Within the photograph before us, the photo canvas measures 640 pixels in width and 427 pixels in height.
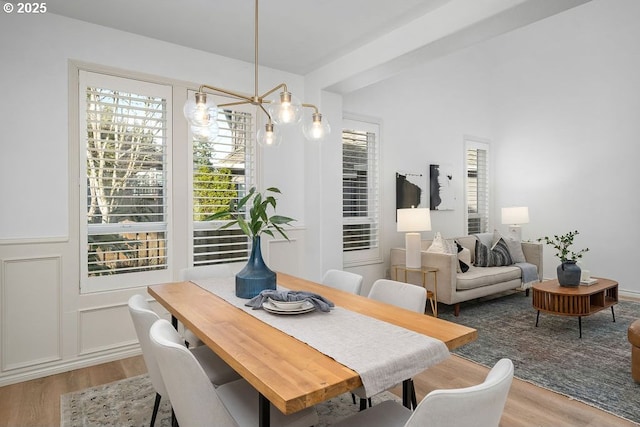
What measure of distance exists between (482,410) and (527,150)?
6462 mm

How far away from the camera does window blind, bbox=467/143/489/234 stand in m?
6.34

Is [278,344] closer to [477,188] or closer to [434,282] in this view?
[434,282]

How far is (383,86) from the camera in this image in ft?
16.5

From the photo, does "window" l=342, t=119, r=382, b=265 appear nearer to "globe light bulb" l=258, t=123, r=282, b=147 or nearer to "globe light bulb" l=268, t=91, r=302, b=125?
"globe light bulb" l=258, t=123, r=282, b=147

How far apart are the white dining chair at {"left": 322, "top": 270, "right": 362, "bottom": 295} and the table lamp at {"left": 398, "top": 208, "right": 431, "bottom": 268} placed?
1846 millimetres

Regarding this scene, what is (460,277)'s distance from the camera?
434cm

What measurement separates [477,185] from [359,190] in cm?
289

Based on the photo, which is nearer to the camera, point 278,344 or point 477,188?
point 278,344

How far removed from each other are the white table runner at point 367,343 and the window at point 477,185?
514cm

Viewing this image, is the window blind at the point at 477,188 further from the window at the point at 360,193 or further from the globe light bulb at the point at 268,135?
the globe light bulb at the point at 268,135

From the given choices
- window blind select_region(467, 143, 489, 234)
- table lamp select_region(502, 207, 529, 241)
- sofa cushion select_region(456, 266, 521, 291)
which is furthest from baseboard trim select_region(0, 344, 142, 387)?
window blind select_region(467, 143, 489, 234)

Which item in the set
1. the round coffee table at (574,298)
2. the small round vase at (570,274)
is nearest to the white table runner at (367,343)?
the round coffee table at (574,298)

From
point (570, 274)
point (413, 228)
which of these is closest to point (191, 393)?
point (413, 228)

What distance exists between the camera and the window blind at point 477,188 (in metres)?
6.34
